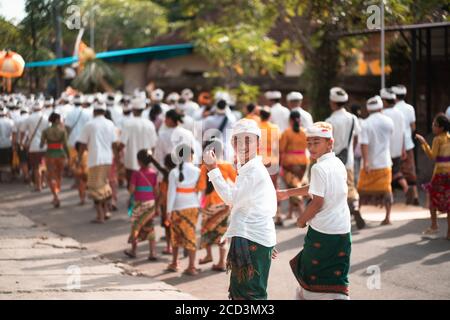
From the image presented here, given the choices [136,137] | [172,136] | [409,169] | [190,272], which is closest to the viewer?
[190,272]

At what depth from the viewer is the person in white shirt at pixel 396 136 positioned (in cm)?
1439

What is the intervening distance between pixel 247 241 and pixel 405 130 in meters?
8.10

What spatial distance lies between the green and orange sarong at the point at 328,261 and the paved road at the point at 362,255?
5.74 feet

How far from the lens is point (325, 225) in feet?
24.6

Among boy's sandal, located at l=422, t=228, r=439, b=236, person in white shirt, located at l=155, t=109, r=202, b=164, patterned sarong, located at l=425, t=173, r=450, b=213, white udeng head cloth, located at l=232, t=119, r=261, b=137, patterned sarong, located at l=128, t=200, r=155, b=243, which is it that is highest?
white udeng head cloth, located at l=232, t=119, r=261, b=137

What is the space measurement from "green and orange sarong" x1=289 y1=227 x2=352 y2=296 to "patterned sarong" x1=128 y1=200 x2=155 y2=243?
14.6 ft

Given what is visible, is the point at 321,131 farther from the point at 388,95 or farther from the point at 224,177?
the point at 388,95

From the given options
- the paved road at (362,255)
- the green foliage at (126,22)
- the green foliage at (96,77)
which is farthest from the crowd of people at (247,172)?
the green foliage at (126,22)

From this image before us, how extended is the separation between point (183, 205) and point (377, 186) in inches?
152

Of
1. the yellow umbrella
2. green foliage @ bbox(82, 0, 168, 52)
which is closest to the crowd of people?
the yellow umbrella

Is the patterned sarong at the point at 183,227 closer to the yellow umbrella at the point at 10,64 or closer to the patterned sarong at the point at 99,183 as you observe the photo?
the yellow umbrella at the point at 10,64

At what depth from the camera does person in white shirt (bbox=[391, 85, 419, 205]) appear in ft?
48.5

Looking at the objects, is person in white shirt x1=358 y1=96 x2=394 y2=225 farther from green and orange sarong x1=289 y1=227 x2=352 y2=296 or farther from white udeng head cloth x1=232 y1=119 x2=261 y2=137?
white udeng head cloth x1=232 y1=119 x2=261 y2=137

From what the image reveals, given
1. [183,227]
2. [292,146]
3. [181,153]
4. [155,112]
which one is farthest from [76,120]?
[183,227]
